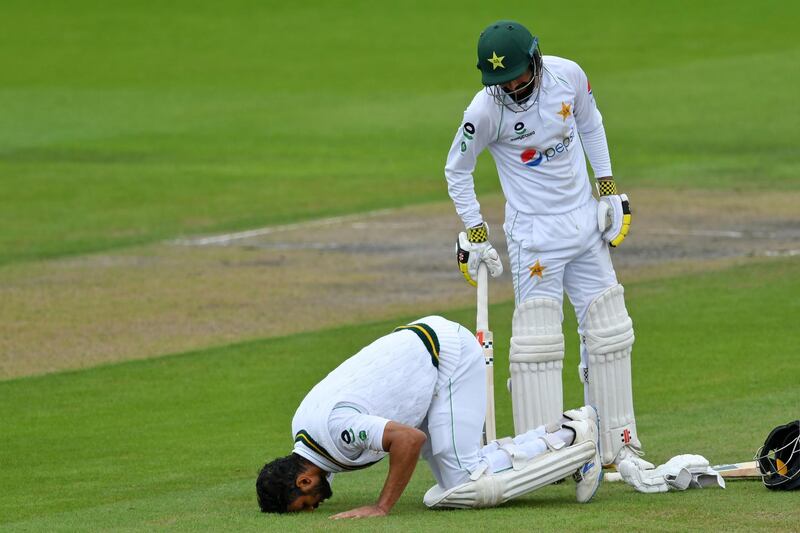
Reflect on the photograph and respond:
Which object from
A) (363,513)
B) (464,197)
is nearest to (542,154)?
(464,197)

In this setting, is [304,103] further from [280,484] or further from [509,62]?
[280,484]

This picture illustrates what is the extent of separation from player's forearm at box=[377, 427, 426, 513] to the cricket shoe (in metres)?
0.78

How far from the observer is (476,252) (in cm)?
789

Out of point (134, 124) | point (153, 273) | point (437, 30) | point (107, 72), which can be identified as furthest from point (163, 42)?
point (153, 273)

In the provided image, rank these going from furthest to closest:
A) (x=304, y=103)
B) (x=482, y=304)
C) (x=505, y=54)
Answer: (x=304, y=103) → (x=482, y=304) → (x=505, y=54)

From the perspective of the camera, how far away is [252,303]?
548 inches

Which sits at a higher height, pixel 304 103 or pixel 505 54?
pixel 304 103

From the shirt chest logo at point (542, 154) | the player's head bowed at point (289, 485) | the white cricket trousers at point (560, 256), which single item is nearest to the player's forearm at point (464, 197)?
the white cricket trousers at point (560, 256)

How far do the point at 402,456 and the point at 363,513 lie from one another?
1.01 ft

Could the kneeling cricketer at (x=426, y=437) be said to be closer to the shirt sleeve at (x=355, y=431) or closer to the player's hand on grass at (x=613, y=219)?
the shirt sleeve at (x=355, y=431)

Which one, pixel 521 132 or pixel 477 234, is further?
pixel 477 234

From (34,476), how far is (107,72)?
93.3ft

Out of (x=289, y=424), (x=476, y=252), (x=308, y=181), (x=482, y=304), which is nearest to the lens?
(x=482, y=304)

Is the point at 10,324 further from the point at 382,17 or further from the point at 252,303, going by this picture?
the point at 382,17
